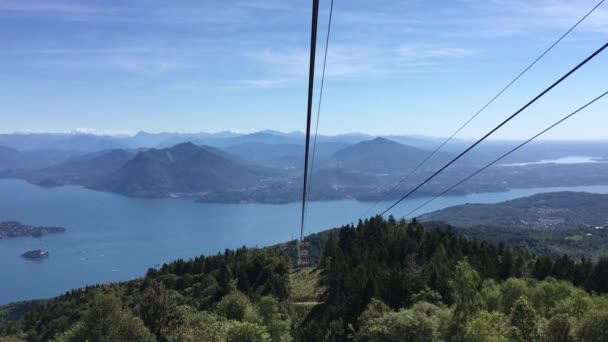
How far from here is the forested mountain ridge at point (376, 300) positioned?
107ft

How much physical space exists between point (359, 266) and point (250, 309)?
1418cm

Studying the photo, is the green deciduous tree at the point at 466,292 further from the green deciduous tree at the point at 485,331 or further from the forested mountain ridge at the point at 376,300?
the green deciduous tree at the point at 485,331

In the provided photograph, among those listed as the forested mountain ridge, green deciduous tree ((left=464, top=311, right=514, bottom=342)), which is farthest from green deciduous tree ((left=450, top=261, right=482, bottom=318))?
green deciduous tree ((left=464, top=311, right=514, bottom=342))

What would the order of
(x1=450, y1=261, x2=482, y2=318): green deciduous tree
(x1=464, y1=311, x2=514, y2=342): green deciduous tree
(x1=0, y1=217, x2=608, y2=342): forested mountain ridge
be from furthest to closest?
(x1=450, y1=261, x2=482, y2=318): green deciduous tree, (x1=0, y1=217, x2=608, y2=342): forested mountain ridge, (x1=464, y1=311, x2=514, y2=342): green deciduous tree

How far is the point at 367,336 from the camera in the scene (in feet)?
119

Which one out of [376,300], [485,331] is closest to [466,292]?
[376,300]

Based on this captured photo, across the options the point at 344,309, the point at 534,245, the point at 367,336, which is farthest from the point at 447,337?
the point at 534,245

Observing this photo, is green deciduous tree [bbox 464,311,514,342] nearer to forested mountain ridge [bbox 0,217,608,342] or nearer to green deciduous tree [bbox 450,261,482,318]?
forested mountain ridge [bbox 0,217,608,342]

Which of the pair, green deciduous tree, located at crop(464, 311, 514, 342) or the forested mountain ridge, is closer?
green deciduous tree, located at crop(464, 311, 514, 342)

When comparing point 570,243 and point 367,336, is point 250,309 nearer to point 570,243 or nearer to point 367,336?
point 367,336

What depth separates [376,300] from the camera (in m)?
44.2

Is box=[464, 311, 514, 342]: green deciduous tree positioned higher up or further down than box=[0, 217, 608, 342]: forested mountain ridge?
higher up

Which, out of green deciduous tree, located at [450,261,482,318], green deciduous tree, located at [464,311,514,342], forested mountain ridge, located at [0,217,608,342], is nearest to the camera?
green deciduous tree, located at [464,311,514,342]

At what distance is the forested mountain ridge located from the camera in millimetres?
32750
